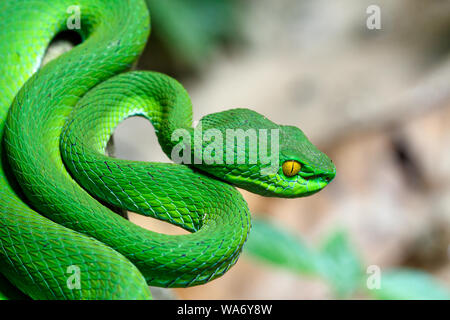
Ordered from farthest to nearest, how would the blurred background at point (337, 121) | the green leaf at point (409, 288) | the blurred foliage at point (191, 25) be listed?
the blurred foliage at point (191, 25), the blurred background at point (337, 121), the green leaf at point (409, 288)

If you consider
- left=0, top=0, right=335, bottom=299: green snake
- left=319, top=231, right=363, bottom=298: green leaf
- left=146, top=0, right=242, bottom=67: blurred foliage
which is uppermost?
left=146, top=0, right=242, bottom=67: blurred foliage

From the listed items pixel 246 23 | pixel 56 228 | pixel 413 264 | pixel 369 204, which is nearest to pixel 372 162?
pixel 369 204

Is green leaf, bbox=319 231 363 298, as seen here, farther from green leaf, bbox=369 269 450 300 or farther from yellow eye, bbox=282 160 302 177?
yellow eye, bbox=282 160 302 177

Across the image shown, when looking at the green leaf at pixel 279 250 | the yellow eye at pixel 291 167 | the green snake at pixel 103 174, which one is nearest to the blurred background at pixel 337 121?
the green leaf at pixel 279 250

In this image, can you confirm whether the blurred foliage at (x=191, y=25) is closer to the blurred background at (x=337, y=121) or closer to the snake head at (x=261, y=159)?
the blurred background at (x=337, y=121)

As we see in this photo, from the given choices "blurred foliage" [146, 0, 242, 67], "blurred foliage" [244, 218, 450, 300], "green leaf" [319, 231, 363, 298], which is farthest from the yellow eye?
"blurred foliage" [146, 0, 242, 67]

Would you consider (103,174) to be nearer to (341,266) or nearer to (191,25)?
(341,266)

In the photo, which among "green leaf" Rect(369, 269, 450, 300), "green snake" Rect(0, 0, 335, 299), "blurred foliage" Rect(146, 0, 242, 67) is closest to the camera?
"green snake" Rect(0, 0, 335, 299)
